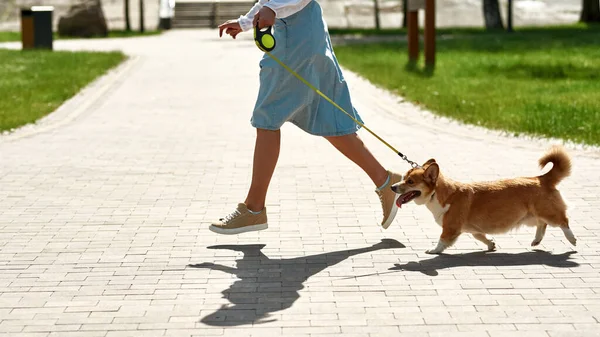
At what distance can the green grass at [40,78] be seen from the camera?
15055mm

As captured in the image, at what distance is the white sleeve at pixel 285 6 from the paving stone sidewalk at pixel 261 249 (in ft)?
4.89

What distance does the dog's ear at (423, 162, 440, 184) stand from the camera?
6586mm

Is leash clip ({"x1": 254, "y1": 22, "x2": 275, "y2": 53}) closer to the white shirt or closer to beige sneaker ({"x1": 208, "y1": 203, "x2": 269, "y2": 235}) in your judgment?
the white shirt

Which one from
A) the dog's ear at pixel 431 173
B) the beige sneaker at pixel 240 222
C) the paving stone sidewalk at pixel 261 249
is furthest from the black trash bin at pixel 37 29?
the dog's ear at pixel 431 173

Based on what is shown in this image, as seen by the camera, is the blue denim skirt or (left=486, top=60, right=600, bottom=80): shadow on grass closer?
the blue denim skirt

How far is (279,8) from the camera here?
6766mm

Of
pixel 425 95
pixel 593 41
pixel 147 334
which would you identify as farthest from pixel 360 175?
pixel 593 41

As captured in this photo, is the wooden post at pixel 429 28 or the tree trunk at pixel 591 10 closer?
the wooden post at pixel 429 28

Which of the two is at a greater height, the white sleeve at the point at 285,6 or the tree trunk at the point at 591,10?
the white sleeve at the point at 285,6

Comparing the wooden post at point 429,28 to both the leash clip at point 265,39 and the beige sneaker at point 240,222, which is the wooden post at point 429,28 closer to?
the beige sneaker at point 240,222

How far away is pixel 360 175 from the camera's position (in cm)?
983

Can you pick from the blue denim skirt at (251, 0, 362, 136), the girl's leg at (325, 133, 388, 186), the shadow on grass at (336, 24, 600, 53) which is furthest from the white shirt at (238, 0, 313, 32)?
the shadow on grass at (336, 24, 600, 53)

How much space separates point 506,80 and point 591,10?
23116 millimetres

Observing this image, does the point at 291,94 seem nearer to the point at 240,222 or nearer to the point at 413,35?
the point at 240,222
